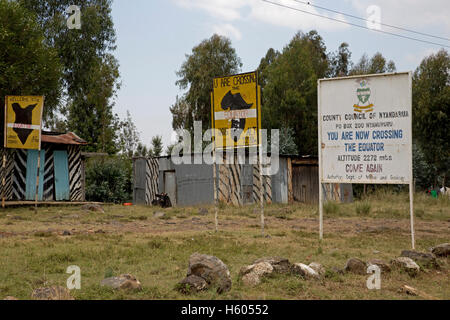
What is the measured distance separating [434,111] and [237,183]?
852 inches

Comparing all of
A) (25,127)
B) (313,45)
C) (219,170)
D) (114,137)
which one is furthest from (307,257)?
(313,45)

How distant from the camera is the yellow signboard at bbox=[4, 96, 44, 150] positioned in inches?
674

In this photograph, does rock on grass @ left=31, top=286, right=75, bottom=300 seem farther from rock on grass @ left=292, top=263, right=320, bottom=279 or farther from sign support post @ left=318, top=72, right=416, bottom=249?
sign support post @ left=318, top=72, right=416, bottom=249

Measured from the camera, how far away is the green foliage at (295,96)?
138ft

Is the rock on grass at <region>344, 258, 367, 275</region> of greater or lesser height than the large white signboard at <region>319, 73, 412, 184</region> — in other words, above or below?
below

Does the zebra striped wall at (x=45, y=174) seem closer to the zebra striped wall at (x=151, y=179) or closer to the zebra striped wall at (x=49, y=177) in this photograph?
the zebra striped wall at (x=49, y=177)

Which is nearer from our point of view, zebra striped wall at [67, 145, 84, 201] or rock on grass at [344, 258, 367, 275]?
rock on grass at [344, 258, 367, 275]

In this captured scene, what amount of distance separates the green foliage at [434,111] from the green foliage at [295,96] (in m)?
8.91

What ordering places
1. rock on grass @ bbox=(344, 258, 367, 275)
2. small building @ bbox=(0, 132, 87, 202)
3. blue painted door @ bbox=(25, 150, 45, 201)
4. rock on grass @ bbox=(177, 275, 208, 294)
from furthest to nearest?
blue painted door @ bbox=(25, 150, 45, 201), small building @ bbox=(0, 132, 87, 202), rock on grass @ bbox=(344, 258, 367, 275), rock on grass @ bbox=(177, 275, 208, 294)

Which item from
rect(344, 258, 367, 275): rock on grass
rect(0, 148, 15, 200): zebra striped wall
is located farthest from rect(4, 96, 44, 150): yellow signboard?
rect(344, 258, 367, 275): rock on grass

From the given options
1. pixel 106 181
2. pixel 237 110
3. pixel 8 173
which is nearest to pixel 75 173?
pixel 8 173

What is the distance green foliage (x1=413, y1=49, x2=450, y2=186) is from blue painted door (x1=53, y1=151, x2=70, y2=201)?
93.1ft

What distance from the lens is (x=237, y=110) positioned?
10.6 m

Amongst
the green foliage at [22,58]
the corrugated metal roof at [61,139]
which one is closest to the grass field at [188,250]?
the corrugated metal roof at [61,139]
